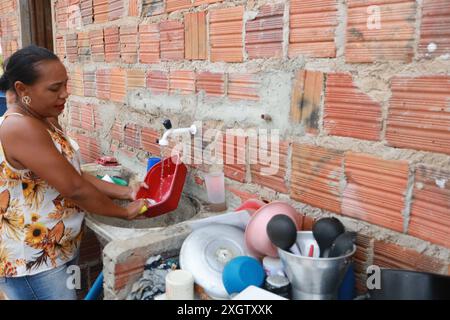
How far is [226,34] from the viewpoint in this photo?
1.51m

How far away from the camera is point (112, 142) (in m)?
2.36

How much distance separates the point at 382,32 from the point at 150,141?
1.30m

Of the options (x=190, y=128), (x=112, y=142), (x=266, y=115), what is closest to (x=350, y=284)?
(x=266, y=115)

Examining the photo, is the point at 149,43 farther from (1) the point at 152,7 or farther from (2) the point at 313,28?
(2) the point at 313,28

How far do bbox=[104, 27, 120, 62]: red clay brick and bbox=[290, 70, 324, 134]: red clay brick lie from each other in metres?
1.27

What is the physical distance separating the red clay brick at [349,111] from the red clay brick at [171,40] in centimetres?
81

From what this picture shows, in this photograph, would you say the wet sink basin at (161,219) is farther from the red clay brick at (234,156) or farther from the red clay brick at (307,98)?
the red clay brick at (307,98)

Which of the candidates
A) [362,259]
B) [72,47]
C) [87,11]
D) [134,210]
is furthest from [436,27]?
[72,47]

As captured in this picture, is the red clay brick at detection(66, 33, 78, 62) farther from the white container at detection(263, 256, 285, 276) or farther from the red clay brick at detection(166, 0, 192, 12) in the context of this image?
the white container at detection(263, 256, 285, 276)

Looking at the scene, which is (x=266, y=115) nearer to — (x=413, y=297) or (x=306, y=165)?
(x=306, y=165)

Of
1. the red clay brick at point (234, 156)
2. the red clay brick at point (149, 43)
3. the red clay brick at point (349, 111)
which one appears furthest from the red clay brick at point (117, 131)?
the red clay brick at point (349, 111)

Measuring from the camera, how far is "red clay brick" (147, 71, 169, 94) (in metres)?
1.87

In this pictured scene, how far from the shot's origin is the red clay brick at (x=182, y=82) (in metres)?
1.72

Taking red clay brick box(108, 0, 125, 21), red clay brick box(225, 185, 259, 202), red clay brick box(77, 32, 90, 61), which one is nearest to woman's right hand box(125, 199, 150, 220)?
red clay brick box(225, 185, 259, 202)
